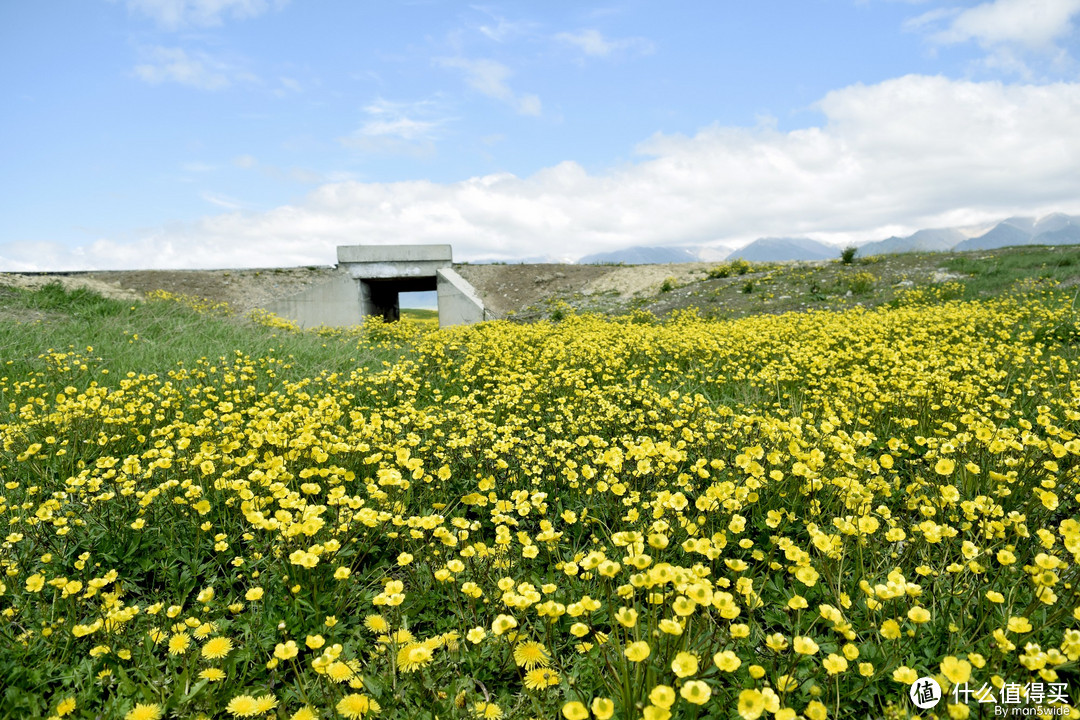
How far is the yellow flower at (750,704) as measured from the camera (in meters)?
1.67

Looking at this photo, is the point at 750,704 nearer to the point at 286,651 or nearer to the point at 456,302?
the point at 286,651

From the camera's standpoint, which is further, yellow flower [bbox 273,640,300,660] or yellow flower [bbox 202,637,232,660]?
yellow flower [bbox 202,637,232,660]

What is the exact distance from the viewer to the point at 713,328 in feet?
33.7

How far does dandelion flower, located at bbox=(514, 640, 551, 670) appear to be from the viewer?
224cm

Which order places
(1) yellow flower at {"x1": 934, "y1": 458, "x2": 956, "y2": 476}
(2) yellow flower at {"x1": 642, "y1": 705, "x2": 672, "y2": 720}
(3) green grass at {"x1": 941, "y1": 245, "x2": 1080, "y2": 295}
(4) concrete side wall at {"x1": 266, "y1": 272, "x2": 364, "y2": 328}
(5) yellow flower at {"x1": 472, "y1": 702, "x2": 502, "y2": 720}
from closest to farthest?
(2) yellow flower at {"x1": 642, "y1": 705, "x2": 672, "y2": 720}
(5) yellow flower at {"x1": 472, "y1": 702, "x2": 502, "y2": 720}
(1) yellow flower at {"x1": 934, "y1": 458, "x2": 956, "y2": 476}
(3) green grass at {"x1": 941, "y1": 245, "x2": 1080, "y2": 295}
(4) concrete side wall at {"x1": 266, "y1": 272, "x2": 364, "y2": 328}

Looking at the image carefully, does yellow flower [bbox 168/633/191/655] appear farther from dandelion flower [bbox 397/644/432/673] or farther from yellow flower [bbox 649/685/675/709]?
yellow flower [bbox 649/685/675/709]

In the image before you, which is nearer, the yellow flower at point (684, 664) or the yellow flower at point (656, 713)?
the yellow flower at point (656, 713)

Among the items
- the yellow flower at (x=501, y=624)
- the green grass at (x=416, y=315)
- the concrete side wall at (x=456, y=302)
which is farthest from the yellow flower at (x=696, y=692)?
the concrete side wall at (x=456, y=302)

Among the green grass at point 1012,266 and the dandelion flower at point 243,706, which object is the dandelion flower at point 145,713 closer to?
the dandelion flower at point 243,706

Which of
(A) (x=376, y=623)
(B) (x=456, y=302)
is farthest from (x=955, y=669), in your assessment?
(B) (x=456, y=302)

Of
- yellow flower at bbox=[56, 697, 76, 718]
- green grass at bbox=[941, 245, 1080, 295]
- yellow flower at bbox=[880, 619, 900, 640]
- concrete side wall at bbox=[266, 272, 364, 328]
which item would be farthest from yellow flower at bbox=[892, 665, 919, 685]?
concrete side wall at bbox=[266, 272, 364, 328]

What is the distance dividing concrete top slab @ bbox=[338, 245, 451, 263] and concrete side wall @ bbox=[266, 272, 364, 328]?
964mm

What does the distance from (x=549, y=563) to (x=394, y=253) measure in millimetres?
23058

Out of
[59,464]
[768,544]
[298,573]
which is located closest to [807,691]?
[768,544]
